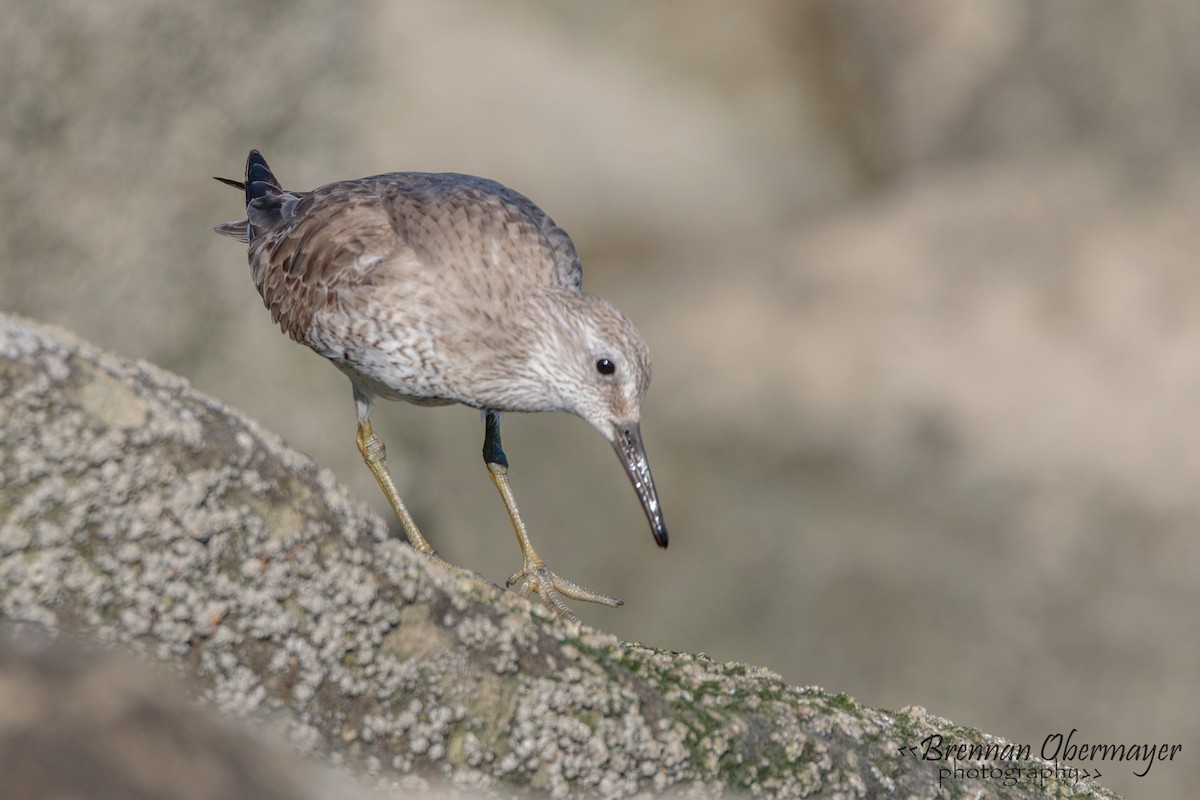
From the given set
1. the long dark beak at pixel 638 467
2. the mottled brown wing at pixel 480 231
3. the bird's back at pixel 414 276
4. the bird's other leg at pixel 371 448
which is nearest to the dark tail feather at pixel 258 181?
the bird's back at pixel 414 276

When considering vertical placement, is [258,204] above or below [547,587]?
above

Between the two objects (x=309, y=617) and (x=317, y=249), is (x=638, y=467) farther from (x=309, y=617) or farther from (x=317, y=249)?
(x=309, y=617)

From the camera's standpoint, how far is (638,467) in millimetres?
5148

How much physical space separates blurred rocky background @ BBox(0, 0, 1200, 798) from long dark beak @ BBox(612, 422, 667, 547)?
18.1ft

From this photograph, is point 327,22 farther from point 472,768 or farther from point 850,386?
point 472,768

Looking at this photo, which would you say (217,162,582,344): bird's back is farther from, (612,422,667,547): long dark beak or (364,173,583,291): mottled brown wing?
Answer: (612,422,667,547): long dark beak

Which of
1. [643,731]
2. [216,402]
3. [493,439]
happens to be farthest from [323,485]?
[493,439]

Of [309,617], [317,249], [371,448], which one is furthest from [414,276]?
[309,617]

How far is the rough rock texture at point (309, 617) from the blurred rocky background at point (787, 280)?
21.1ft

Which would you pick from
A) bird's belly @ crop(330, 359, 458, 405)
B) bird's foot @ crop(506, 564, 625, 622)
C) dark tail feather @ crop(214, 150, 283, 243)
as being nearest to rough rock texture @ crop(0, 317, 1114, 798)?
bird's belly @ crop(330, 359, 458, 405)

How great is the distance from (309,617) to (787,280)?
8.89 m

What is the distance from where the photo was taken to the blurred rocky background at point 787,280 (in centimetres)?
988

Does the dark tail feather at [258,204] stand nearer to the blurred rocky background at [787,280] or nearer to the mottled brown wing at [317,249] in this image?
the mottled brown wing at [317,249]

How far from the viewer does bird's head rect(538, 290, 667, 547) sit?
16.6 feet
